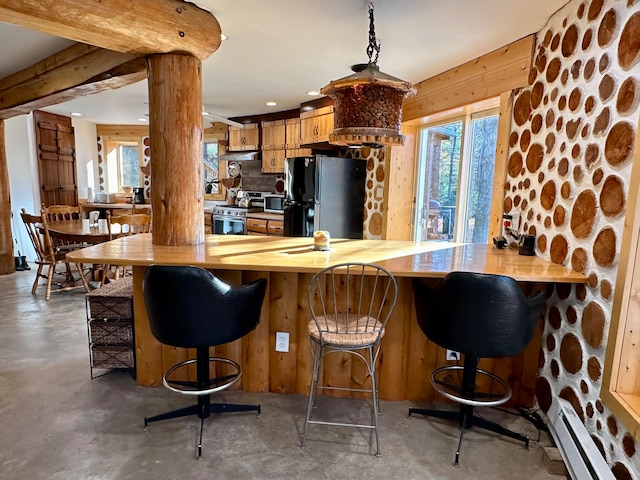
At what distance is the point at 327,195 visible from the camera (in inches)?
181

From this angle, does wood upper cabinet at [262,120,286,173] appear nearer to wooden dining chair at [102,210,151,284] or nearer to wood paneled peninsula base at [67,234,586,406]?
wooden dining chair at [102,210,151,284]

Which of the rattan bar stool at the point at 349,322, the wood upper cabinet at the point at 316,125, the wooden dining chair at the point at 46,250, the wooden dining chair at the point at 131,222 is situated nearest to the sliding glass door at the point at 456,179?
the wood upper cabinet at the point at 316,125

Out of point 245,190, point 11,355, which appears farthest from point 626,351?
point 245,190

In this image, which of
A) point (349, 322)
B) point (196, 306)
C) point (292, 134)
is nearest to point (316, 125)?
point (292, 134)

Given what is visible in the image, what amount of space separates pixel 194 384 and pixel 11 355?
1562 mm

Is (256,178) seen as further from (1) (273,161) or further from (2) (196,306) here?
(2) (196,306)

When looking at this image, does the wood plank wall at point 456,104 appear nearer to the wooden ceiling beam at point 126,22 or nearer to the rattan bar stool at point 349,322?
the rattan bar stool at point 349,322

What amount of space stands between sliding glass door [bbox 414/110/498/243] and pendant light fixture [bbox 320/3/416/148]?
1.93 metres

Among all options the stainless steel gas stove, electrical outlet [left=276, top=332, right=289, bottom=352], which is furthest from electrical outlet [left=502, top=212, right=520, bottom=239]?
the stainless steel gas stove

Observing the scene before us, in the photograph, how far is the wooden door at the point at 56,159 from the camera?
6082 mm

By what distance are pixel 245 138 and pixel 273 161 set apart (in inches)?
32.9

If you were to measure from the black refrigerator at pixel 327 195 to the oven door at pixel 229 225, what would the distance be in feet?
4.22

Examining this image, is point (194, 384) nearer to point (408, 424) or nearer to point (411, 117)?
point (408, 424)

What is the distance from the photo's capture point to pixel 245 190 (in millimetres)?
6438
